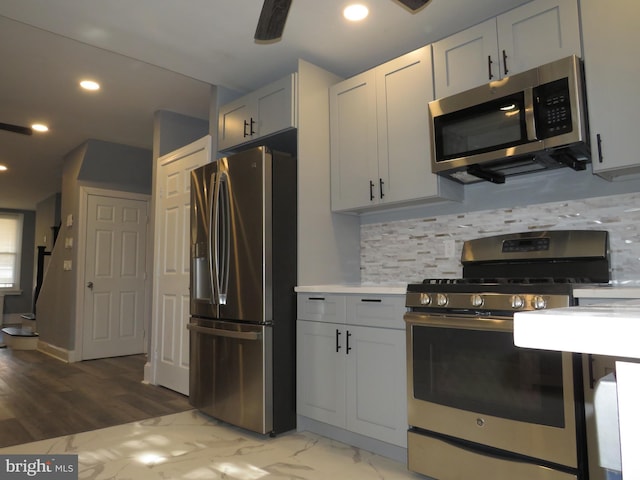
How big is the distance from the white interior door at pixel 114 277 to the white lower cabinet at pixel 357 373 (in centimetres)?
361

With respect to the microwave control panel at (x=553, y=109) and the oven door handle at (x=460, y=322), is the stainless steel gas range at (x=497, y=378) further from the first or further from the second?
the microwave control panel at (x=553, y=109)

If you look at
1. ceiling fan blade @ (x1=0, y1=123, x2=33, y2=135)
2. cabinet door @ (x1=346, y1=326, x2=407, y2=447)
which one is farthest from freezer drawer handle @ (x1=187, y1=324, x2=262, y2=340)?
ceiling fan blade @ (x1=0, y1=123, x2=33, y2=135)

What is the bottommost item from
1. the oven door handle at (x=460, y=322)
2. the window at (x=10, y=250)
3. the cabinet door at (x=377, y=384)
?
the cabinet door at (x=377, y=384)

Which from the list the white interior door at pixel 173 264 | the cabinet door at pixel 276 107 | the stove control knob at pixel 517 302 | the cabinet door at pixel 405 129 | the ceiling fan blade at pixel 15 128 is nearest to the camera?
the stove control knob at pixel 517 302

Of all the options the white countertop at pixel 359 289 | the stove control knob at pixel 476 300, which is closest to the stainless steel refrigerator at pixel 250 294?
the white countertop at pixel 359 289

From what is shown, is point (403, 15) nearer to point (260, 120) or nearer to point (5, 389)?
point (260, 120)

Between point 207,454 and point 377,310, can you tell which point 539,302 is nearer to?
point 377,310

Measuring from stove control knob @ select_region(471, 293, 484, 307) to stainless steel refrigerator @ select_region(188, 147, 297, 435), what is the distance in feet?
3.97

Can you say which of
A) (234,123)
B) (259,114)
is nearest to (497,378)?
(259,114)

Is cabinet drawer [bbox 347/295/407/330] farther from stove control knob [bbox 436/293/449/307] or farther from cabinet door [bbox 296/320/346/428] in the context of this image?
stove control knob [bbox 436/293/449/307]

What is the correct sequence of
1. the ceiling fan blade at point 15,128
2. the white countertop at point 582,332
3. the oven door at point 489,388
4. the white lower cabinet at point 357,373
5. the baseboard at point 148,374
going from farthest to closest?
the ceiling fan blade at point 15,128 → the baseboard at point 148,374 → the white lower cabinet at point 357,373 → the oven door at point 489,388 → the white countertop at point 582,332

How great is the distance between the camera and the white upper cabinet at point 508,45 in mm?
2111

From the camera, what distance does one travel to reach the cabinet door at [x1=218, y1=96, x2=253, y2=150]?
3.27 m

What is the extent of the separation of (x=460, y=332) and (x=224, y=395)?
158 centimetres
